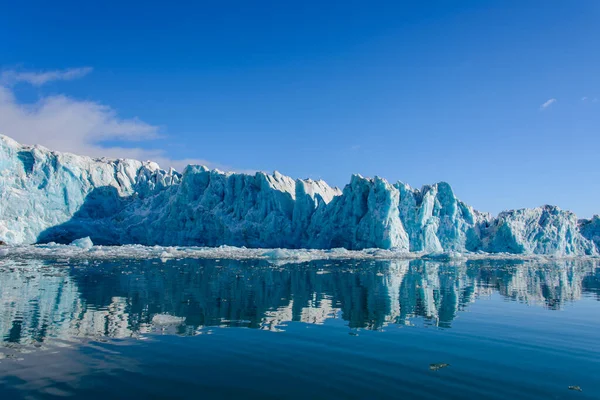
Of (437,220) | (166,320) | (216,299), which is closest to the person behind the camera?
(166,320)

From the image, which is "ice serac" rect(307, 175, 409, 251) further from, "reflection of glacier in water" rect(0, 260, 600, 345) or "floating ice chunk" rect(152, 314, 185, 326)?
"floating ice chunk" rect(152, 314, 185, 326)

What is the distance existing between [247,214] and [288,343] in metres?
43.8

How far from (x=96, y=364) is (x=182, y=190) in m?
49.0

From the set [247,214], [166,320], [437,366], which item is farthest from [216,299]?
[247,214]

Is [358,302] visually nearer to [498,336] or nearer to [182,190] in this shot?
[498,336]

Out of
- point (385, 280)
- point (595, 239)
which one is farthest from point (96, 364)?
point (595, 239)

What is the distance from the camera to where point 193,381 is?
5.75 m

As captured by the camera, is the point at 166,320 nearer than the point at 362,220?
Yes

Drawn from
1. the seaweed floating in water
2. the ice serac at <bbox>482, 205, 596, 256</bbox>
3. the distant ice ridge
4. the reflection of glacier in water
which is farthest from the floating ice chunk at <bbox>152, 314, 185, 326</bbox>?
the ice serac at <bbox>482, 205, 596, 256</bbox>

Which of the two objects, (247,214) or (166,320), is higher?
(247,214)

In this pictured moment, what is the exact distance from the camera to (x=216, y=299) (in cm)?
1256

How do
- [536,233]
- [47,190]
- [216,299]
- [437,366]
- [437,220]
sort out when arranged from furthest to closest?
[536,233]
[437,220]
[47,190]
[216,299]
[437,366]

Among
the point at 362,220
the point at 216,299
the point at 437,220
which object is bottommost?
the point at 216,299

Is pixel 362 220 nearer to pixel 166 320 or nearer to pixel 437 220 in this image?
pixel 437 220
